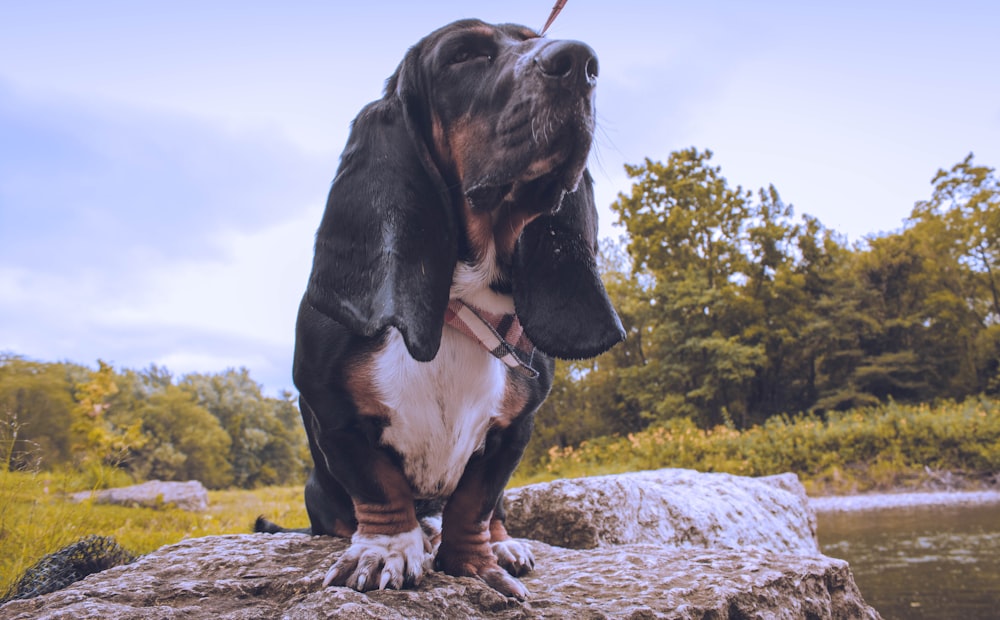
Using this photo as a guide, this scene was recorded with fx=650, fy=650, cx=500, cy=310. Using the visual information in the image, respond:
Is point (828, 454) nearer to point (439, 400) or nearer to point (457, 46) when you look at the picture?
point (439, 400)

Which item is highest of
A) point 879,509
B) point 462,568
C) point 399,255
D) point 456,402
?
point 399,255

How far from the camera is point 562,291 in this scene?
192 cm

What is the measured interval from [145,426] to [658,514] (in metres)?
17.7

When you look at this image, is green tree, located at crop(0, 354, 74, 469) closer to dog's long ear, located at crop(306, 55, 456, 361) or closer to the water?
dog's long ear, located at crop(306, 55, 456, 361)

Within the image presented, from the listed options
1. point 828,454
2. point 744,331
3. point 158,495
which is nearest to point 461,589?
point 158,495

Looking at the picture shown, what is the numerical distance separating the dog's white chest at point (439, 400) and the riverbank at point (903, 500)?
8.31m

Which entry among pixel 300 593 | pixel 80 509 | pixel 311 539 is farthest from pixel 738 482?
pixel 80 509

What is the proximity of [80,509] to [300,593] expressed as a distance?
3.96 meters

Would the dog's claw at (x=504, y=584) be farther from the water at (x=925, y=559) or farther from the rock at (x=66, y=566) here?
the water at (x=925, y=559)

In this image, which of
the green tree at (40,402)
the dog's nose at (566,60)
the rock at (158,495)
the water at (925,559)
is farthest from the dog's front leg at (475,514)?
the green tree at (40,402)

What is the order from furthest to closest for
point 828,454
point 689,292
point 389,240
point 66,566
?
point 689,292 < point 828,454 < point 66,566 < point 389,240

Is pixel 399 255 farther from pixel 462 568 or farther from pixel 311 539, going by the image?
pixel 311 539

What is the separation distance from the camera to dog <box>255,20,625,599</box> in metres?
1.67

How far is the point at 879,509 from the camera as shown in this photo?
29.2 feet
